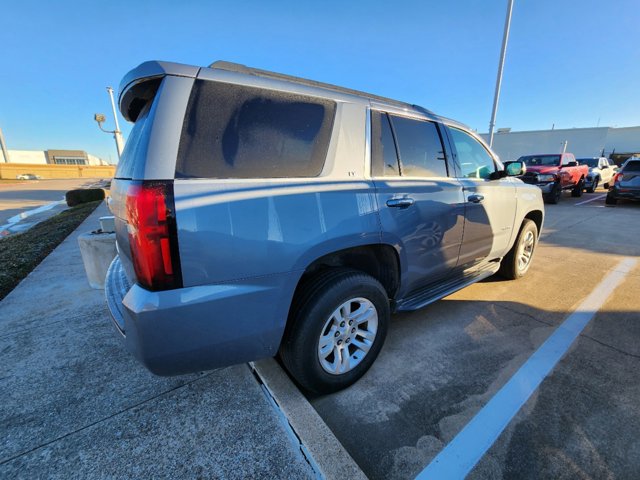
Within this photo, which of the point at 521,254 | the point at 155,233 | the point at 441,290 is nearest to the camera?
the point at 155,233

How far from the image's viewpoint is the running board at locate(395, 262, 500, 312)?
258 centimetres

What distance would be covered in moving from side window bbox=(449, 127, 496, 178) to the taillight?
8.88 ft

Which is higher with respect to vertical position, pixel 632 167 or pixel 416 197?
pixel 632 167

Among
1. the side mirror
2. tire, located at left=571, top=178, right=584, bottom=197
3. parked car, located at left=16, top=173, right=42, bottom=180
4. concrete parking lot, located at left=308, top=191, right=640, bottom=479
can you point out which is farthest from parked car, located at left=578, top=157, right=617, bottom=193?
parked car, located at left=16, top=173, right=42, bottom=180

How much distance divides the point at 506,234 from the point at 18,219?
606 inches

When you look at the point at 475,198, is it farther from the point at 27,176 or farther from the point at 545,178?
the point at 27,176

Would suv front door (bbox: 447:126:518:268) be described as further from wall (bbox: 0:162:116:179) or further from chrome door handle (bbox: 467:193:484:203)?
wall (bbox: 0:162:116:179)

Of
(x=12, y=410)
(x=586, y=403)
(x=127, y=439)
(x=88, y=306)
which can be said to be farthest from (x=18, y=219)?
(x=586, y=403)

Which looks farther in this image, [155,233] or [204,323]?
[204,323]

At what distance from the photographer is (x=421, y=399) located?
6.96ft

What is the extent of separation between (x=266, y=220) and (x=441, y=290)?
6.53 ft

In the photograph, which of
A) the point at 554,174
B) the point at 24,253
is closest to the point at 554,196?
the point at 554,174

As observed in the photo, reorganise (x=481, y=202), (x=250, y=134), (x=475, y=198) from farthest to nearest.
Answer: (x=481, y=202), (x=475, y=198), (x=250, y=134)

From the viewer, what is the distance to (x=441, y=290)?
9.43 ft
